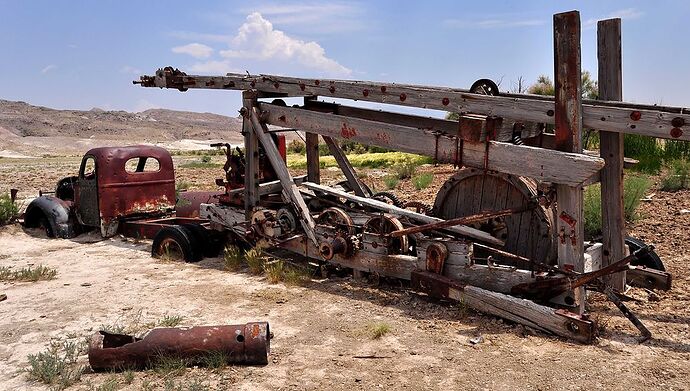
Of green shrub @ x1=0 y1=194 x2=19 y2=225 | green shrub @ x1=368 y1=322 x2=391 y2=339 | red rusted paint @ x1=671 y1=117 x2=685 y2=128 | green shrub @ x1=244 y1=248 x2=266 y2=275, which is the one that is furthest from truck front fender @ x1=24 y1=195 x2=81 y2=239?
red rusted paint @ x1=671 y1=117 x2=685 y2=128

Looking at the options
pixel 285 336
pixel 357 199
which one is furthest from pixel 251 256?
pixel 285 336

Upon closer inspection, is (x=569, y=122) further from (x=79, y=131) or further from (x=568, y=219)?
(x=79, y=131)

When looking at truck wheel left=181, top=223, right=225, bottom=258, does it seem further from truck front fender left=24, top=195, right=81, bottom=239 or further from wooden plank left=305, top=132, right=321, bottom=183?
truck front fender left=24, top=195, right=81, bottom=239

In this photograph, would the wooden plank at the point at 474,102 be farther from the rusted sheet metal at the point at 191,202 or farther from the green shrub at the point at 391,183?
the green shrub at the point at 391,183

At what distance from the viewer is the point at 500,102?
19.1 feet

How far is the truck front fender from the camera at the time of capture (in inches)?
427

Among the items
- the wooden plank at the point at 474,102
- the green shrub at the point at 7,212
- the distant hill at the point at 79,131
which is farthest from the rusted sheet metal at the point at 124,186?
the distant hill at the point at 79,131

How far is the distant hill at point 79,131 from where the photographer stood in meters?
56.4

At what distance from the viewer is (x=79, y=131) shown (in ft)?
235

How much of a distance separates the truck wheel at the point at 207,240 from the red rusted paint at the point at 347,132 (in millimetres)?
3001

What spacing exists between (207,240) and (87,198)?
A: 122 inches

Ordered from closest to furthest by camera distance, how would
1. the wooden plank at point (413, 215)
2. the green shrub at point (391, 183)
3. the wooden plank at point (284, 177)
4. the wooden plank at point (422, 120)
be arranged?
1. the wooden plank at point (422, 120)
2. the wooden plank at point (413, 215)
3. the wooden plank at point (284, 177)
4. the green shrub at point (391, 183)

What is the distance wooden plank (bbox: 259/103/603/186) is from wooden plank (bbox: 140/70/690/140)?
0.28 m

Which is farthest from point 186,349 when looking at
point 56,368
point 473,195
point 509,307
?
point 473,195
